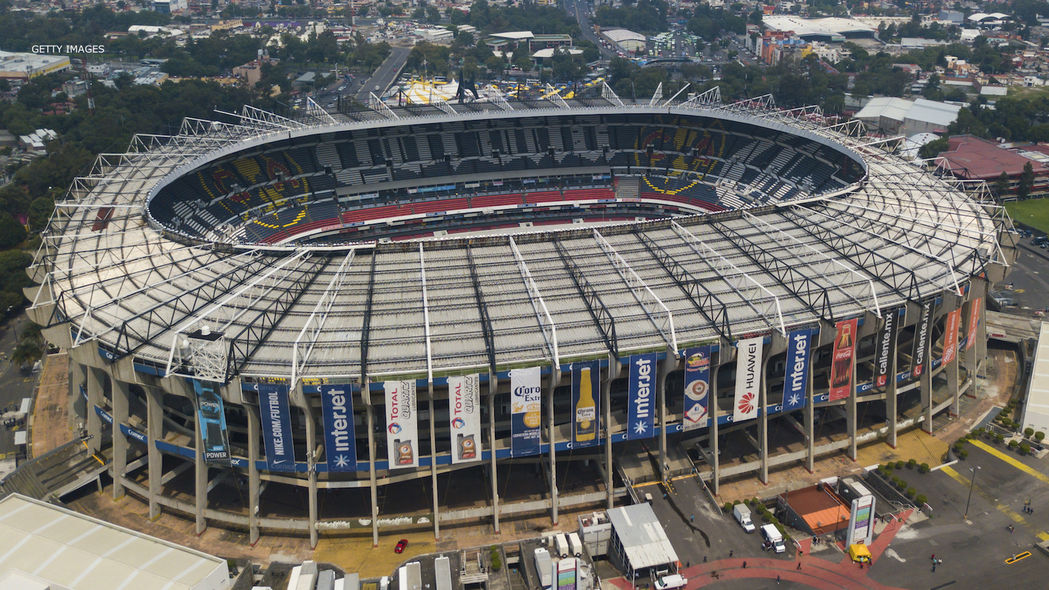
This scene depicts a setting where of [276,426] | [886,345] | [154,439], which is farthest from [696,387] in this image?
[154,439]

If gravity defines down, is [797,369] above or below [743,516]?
above

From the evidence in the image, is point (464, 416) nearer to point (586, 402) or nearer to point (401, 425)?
point (401, 425)

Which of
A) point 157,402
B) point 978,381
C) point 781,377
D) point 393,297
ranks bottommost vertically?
point 978,381

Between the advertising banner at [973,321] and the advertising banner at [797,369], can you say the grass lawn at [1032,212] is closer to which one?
the advertising banner at [973,321]

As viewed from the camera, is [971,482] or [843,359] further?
[971,482]

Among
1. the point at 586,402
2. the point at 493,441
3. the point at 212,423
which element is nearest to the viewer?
the point at 212,423

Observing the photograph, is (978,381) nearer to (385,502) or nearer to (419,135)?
(385,502)

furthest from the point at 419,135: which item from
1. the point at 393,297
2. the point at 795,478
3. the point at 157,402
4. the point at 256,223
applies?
the point at 795,478
